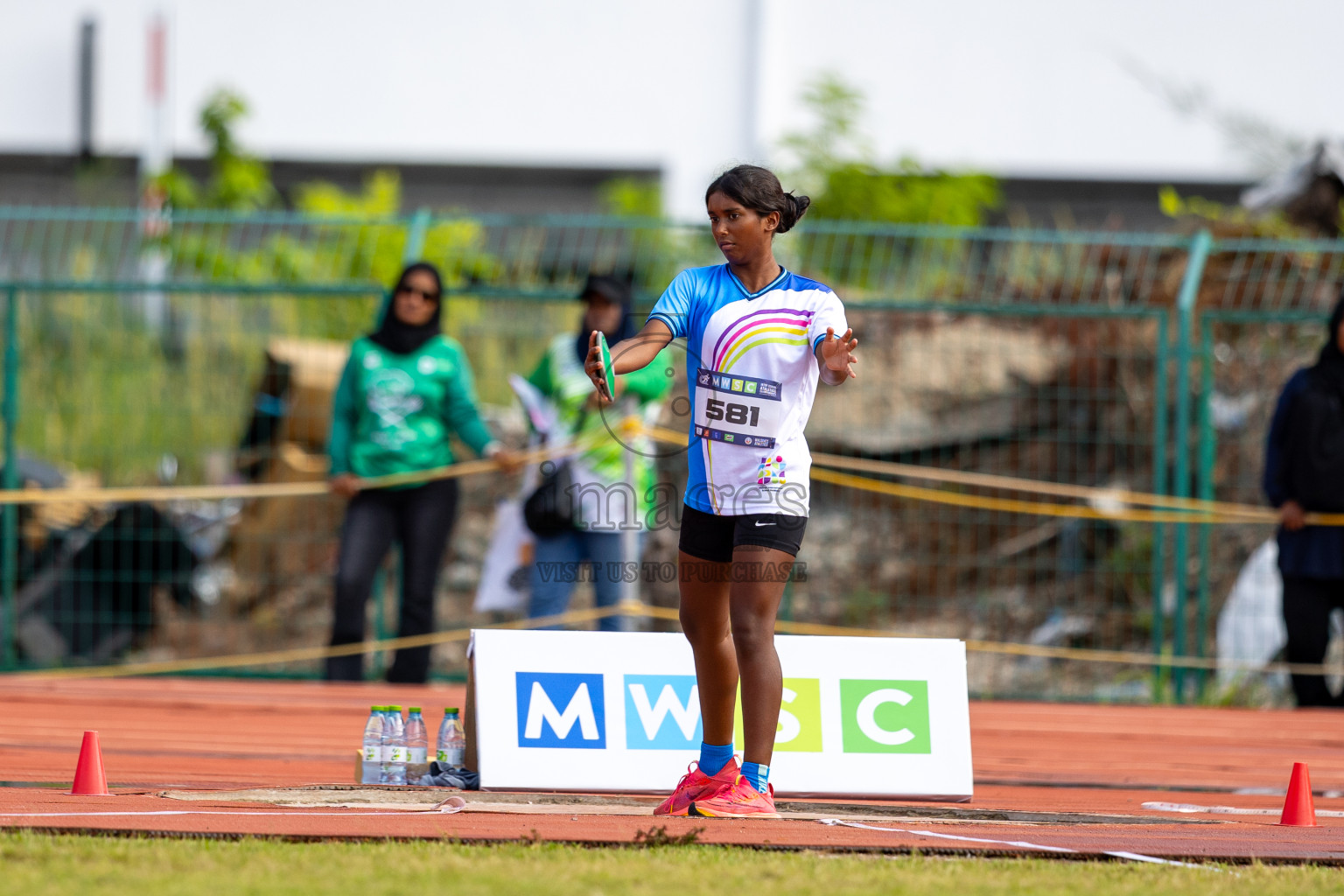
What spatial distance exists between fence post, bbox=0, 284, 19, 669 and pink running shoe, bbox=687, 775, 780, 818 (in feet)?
19.8

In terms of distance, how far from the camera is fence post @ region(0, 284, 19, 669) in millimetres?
9039

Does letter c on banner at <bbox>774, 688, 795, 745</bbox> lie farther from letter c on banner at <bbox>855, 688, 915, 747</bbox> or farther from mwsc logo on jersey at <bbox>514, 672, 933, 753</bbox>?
letter c on banner at <bbox>855, 688, 915, 747</bbox>

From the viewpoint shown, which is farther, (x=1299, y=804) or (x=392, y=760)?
(x=392, y=760)

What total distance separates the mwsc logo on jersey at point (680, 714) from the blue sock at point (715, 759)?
453mm

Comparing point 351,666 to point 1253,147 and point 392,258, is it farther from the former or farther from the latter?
point 1253,147

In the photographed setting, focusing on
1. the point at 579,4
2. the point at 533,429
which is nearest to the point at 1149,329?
the point at 533,429

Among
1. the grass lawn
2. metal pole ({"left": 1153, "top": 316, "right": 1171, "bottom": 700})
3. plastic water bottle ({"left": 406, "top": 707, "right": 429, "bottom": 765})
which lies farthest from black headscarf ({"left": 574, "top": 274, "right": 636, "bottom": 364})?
the grass lawn

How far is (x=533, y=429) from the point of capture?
8.25m

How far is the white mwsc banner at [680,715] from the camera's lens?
15.8ft

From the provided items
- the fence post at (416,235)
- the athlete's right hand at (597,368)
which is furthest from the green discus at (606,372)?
the fence post at (416,235)

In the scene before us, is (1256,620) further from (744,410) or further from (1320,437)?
(744,410)

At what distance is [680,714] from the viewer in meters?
4.96

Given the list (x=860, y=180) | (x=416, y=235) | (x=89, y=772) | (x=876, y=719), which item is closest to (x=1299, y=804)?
(x=876, y=719)

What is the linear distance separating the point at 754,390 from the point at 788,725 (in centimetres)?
121
